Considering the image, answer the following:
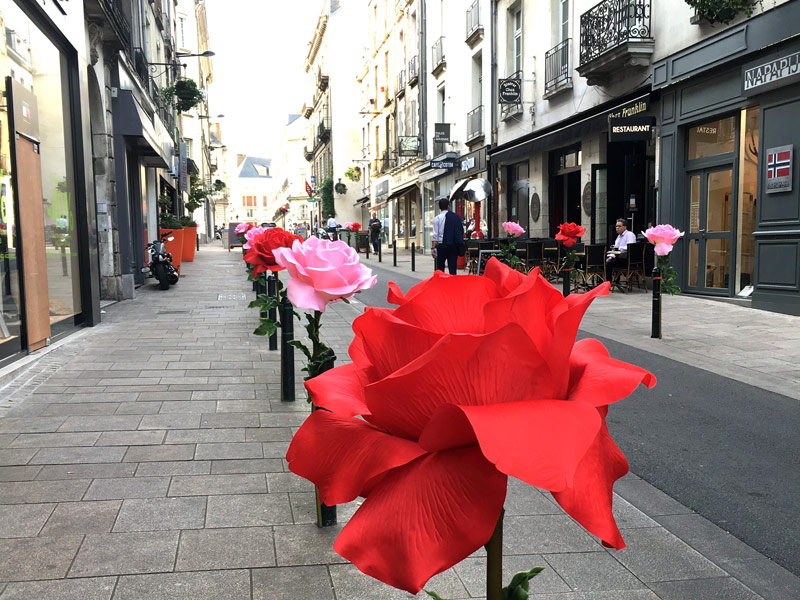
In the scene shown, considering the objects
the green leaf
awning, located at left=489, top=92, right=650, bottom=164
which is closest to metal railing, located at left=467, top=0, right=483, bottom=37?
awning, located at left=489, top=92, right=650, bottom=164

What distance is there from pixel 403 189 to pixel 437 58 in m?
8.53

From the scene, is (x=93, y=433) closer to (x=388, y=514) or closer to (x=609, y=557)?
(x=609, y=557)

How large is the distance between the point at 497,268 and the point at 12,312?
6900 mm

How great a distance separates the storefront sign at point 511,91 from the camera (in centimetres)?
1959

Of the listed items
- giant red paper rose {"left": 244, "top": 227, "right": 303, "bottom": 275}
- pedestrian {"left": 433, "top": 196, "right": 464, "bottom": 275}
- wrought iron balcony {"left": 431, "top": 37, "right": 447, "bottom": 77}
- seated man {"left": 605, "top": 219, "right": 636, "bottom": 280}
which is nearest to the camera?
giant red paper rose {"left": 244, "top": 227, "right": 303, "bottom": 275}

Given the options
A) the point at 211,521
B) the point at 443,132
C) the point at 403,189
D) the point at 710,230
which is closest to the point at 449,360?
the point at 211,521

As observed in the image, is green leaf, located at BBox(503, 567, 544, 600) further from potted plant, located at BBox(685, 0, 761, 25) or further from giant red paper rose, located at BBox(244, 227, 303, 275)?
potted plant, located at BBox(685, 0, 761, 25)

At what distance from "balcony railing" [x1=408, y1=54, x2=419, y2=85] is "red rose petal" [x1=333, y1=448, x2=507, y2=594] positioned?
33.4m

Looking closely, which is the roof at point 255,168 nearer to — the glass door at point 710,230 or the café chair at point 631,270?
the café chair at point 631,270

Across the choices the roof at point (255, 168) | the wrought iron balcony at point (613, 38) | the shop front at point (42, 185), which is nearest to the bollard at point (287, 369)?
the shop front at point (42, 185)

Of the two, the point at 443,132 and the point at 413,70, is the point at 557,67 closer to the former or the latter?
the point at 443,132

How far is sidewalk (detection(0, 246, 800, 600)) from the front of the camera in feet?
8.41

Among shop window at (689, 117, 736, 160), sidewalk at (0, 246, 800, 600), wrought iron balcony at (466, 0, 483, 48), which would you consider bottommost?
sidewalk at (0, 246, 800, 600)

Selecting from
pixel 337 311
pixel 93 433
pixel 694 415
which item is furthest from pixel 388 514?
pixel 337 311
